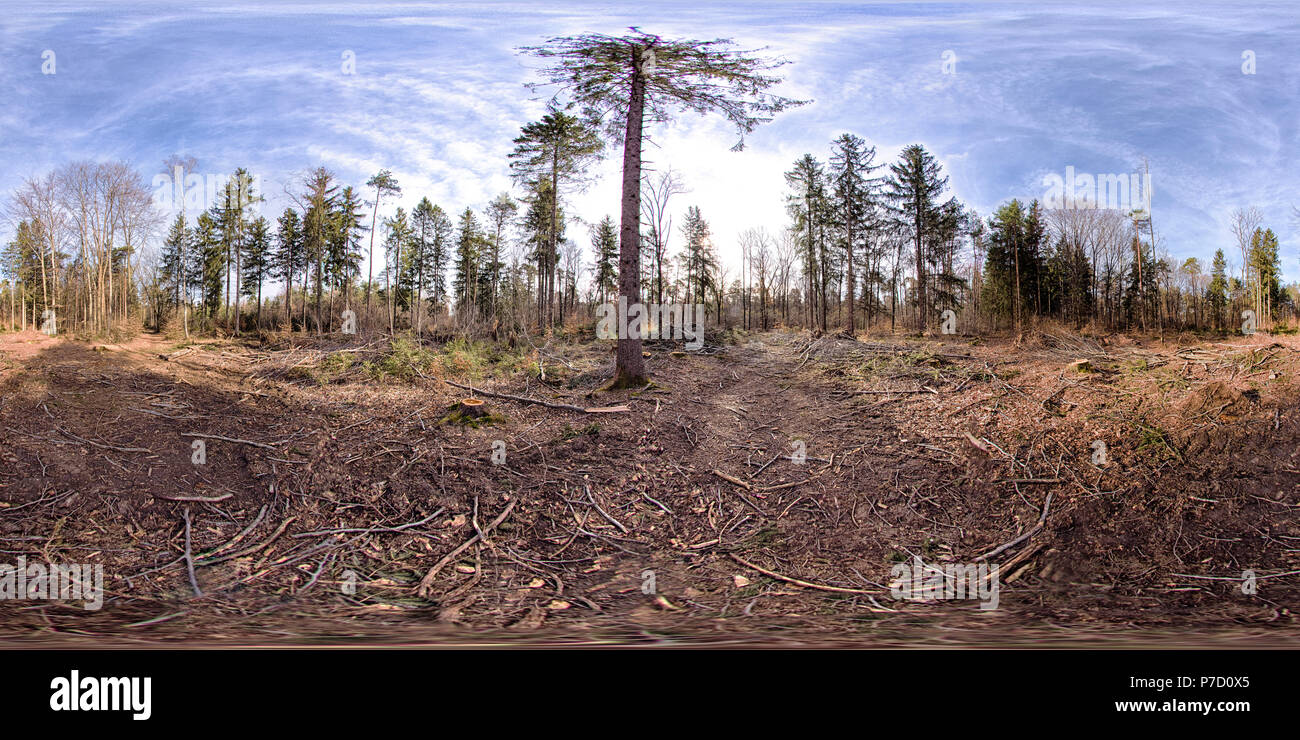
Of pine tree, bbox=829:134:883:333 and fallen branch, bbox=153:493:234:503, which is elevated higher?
pine tree, bbox=829:134:883:333

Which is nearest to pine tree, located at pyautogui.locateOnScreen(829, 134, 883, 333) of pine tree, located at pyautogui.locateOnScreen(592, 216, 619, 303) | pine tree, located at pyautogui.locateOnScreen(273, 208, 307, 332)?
pine tree, located at pyautogui.locateOnScreen(592, 216, 619, 303)

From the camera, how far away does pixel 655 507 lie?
538 cm

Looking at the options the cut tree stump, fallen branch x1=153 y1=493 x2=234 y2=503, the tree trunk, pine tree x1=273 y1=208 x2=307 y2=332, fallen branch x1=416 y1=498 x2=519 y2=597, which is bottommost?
fallen branch x1=416 y1=498 x2=519 y2=597

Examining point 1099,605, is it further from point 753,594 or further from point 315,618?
point 315,618

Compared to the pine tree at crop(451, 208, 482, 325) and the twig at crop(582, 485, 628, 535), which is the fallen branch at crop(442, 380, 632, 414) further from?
the pine tree at crop(451, 208, 482, 325)

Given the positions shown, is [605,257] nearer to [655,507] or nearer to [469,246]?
[469,246]

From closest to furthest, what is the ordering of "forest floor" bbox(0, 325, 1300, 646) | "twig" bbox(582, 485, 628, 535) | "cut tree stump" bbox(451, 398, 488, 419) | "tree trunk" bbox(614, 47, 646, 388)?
"forest floor" bbox(0, 325, 1300, 646)
"twig" bbox(582, 485, 628, 535)
"cut tree stump" bbox(451, 398, 488, 419)
"tree trunk" bbox(614, 47, 646, 388)

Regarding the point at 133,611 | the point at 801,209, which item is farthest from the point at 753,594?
the point at 801,209

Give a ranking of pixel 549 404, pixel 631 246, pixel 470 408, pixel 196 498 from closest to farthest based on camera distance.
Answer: pixel 196 498, pixel 470 408, pixel 549 404, pixel 631 246

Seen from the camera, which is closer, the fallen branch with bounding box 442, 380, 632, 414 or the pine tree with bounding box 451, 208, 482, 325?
the fallen branch with bounding box 442, 380, 632, 414

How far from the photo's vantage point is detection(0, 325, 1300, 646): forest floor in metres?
3.15

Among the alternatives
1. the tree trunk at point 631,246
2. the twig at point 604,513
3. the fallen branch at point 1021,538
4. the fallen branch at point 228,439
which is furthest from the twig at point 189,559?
the tree trunk at point 631,246

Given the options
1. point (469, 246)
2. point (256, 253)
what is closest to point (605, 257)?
point (469, 246)

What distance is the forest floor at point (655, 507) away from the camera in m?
3.15
